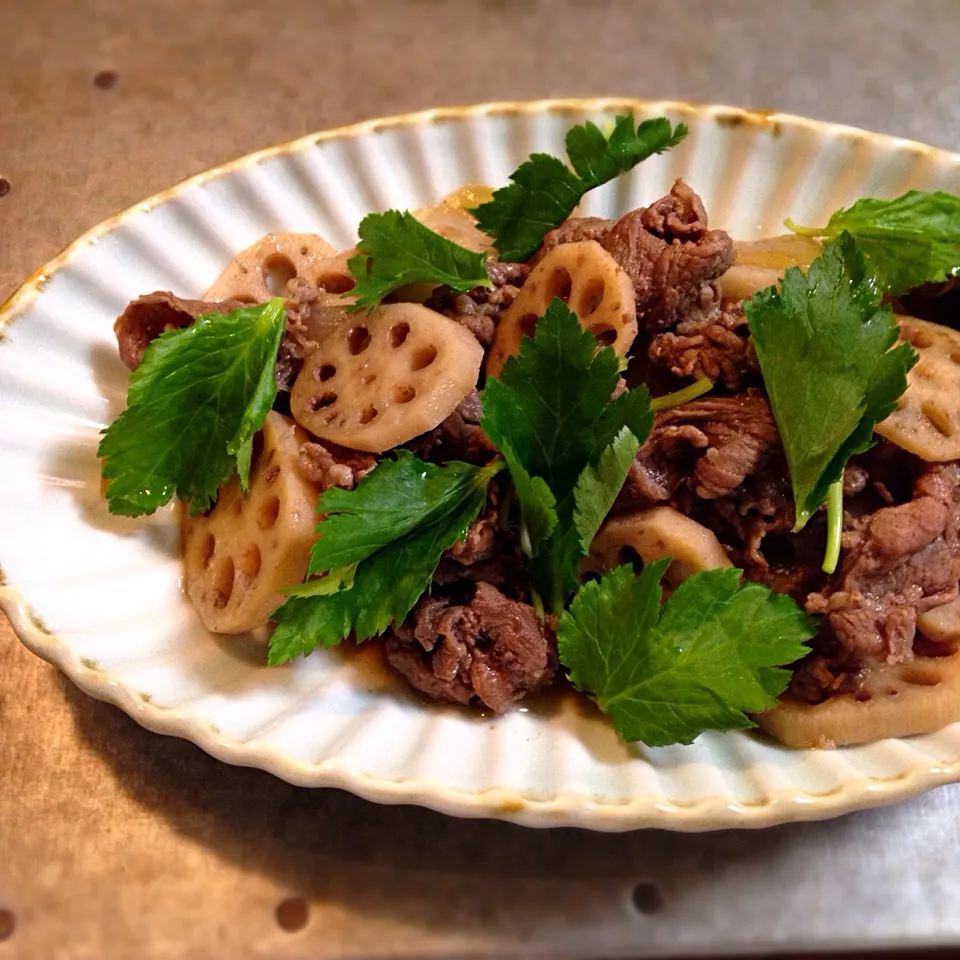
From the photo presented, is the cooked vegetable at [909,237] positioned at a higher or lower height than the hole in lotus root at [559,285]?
higher

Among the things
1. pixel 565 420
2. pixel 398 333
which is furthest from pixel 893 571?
pixel 398 333

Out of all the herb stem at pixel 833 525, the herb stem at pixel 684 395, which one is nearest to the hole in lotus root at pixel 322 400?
the herb stem at pixel 684 395

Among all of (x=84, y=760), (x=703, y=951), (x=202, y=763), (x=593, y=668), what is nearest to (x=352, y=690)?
(x=202, y=763)

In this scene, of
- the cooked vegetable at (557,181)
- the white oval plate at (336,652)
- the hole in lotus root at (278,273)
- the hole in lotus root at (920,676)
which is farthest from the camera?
the hole in lotus root at (278,273)

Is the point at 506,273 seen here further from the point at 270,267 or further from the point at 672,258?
the point at 270,267

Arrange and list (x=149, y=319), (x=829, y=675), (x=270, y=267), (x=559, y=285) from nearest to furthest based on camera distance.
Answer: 1. (x=829, y=675)
2. (x=559, y=285)
3. (x=149, y=319)
4. (x=270, y=267)

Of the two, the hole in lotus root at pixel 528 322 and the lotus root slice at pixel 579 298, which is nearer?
the lotus root slice at pixel 579 298

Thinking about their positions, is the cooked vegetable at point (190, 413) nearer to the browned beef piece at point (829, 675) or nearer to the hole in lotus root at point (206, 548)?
the hole in lotus root at point (206, 548)
